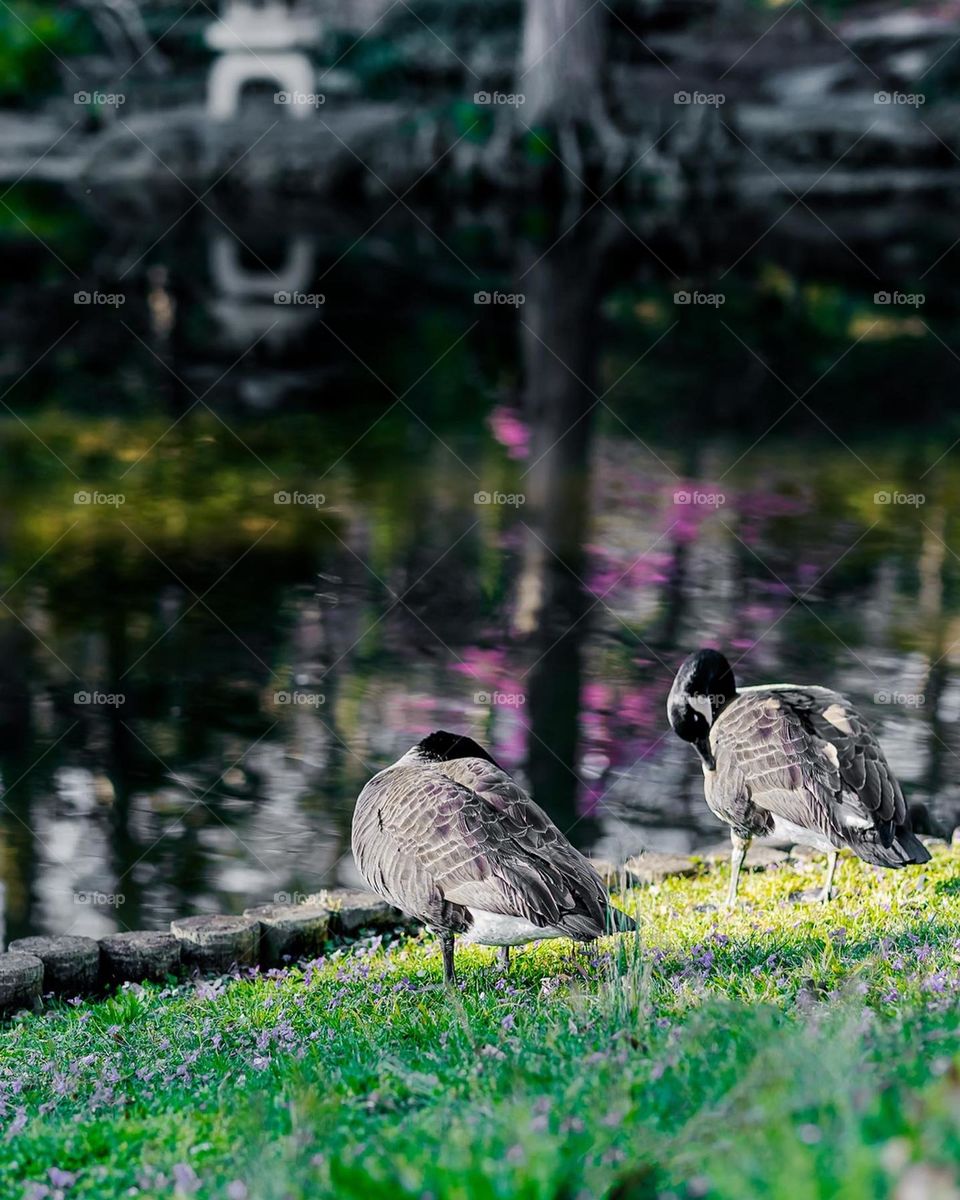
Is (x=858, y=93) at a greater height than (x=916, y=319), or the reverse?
(x=858, y=93)

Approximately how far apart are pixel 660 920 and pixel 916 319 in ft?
62.8

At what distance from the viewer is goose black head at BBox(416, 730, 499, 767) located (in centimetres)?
642

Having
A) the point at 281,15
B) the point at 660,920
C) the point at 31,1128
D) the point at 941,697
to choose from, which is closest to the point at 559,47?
the point at 281,15

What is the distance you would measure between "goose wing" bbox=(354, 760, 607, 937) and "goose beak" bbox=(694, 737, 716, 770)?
132 centimetres

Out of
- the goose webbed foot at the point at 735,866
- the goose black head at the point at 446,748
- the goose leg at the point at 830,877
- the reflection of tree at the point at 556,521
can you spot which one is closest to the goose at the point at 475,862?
the goose black head at the point at 446,748

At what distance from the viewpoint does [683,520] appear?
14.1 m

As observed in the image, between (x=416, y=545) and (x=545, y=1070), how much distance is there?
28.9 ft

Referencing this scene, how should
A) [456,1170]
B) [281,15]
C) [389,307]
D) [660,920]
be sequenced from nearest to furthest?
[456,1170] → [660,920] → [389,307] → [281,15]

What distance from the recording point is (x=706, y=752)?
7168 millimetres

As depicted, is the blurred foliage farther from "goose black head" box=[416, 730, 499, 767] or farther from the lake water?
"goose black head" box=[416, 730, 499, 767]

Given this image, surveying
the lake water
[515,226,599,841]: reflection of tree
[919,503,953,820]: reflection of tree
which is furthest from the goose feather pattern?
[919,503,953,820]: reflection of tree

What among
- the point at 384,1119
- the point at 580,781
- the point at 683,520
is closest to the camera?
the point at 384,1119

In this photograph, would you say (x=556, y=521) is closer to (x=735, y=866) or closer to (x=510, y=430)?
(x=510, y=430)

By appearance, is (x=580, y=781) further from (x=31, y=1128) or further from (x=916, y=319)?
(x=916, y=319)
